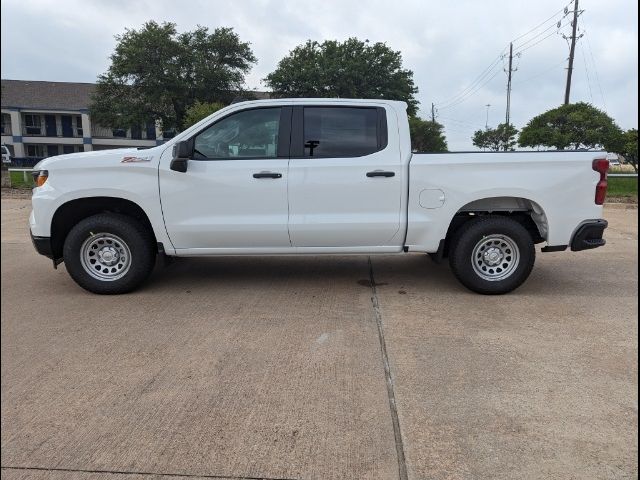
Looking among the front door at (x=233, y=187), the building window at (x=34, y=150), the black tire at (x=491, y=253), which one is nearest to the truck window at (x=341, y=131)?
the front door at (x=233, y=187)

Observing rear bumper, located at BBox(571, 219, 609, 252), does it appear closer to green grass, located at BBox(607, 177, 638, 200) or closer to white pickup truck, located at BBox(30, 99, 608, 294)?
white pickup truck, located at BBox(30, 99, 608, 294)

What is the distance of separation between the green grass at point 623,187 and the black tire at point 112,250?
47.9ft

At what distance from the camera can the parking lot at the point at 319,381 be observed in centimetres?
244

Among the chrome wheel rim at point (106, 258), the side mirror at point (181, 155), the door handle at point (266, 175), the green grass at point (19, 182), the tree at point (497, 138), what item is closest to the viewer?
the side mirror at point (181, 155)

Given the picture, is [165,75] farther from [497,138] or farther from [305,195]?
[305,195]

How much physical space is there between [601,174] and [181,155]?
13.2ft

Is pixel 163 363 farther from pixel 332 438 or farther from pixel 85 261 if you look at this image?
pixel 85 261

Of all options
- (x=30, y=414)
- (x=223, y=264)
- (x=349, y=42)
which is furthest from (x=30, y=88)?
(x=30, y=414)

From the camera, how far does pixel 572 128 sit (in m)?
19.7

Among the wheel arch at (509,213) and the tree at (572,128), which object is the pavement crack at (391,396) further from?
the tree at (572,128)

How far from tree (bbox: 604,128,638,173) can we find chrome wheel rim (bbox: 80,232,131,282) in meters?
17.4

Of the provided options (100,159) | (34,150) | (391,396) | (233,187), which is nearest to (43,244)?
(100,159)

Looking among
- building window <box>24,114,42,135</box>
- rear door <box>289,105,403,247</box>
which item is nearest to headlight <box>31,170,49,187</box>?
rear door <box>289,105,403,247</box>

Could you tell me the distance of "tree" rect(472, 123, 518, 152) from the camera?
3725 centimetres
